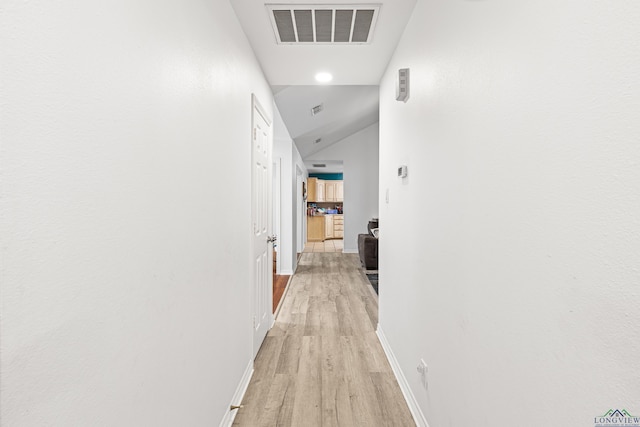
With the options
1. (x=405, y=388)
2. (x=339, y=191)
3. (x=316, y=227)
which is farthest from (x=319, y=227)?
(x=405, y=388)

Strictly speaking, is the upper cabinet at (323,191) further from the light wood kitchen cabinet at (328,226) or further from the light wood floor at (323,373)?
the light wood floor at (323,373)

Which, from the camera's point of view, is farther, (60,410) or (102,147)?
(102,147)

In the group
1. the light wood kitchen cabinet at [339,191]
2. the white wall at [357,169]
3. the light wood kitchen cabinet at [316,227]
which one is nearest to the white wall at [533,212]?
the white wall at [357,169]

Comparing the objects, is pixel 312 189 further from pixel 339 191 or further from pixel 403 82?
pixel 403 82

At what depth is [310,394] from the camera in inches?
88.2

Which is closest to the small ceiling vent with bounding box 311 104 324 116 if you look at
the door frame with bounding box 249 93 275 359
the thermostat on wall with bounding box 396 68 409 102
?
the door frame with bounding box 249 93 275 359

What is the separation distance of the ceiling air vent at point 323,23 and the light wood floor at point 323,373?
2304mm

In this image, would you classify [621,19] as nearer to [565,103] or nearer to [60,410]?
[565,103]

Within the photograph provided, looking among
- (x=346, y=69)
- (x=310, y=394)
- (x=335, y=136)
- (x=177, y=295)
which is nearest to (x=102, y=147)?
(x=177, y=295)

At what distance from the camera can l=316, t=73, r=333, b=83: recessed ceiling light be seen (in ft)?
10.1

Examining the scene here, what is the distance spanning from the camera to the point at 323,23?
221 centimetres

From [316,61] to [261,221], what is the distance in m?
1.35

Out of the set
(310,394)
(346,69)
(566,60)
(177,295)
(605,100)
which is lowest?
(310,394)

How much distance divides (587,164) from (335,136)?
7093mm
